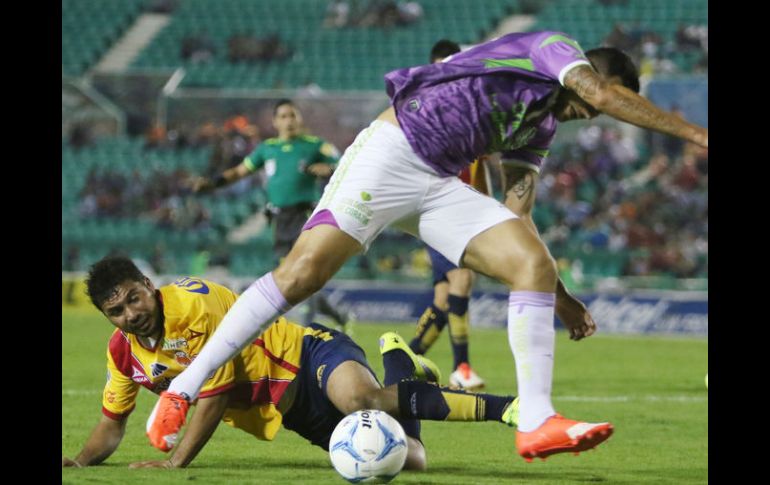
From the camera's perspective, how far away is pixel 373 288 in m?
19.0

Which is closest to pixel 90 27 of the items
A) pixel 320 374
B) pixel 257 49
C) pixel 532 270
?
pixel 257 49

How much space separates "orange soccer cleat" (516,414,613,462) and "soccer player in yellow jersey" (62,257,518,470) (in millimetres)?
473

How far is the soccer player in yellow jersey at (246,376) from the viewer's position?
564 centimetres

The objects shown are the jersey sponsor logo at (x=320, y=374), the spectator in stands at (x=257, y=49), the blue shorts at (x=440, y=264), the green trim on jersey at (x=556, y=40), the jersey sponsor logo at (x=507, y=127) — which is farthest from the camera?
the spectator in stands at (x=257, y=49)

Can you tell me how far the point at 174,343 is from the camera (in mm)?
5734

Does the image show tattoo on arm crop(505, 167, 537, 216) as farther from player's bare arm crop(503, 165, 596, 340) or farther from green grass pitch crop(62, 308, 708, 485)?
green grass pitch crop(62, 308, 708, 485)

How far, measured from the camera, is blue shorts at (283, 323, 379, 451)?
6039mm

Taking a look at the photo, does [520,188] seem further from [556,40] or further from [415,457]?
[415,457]

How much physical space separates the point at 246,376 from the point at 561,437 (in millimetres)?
1706

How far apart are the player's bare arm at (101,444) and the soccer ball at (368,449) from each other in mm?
1235

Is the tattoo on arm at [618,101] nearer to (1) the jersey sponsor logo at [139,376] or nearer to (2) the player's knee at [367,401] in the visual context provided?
(2) the player's knee at [367,401]

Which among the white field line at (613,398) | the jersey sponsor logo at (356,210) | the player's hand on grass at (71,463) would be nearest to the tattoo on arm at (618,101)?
the jersey sponsor logo at (356,210)

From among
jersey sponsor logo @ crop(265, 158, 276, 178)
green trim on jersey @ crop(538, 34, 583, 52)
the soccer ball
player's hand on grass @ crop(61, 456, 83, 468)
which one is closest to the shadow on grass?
the soccer ball
